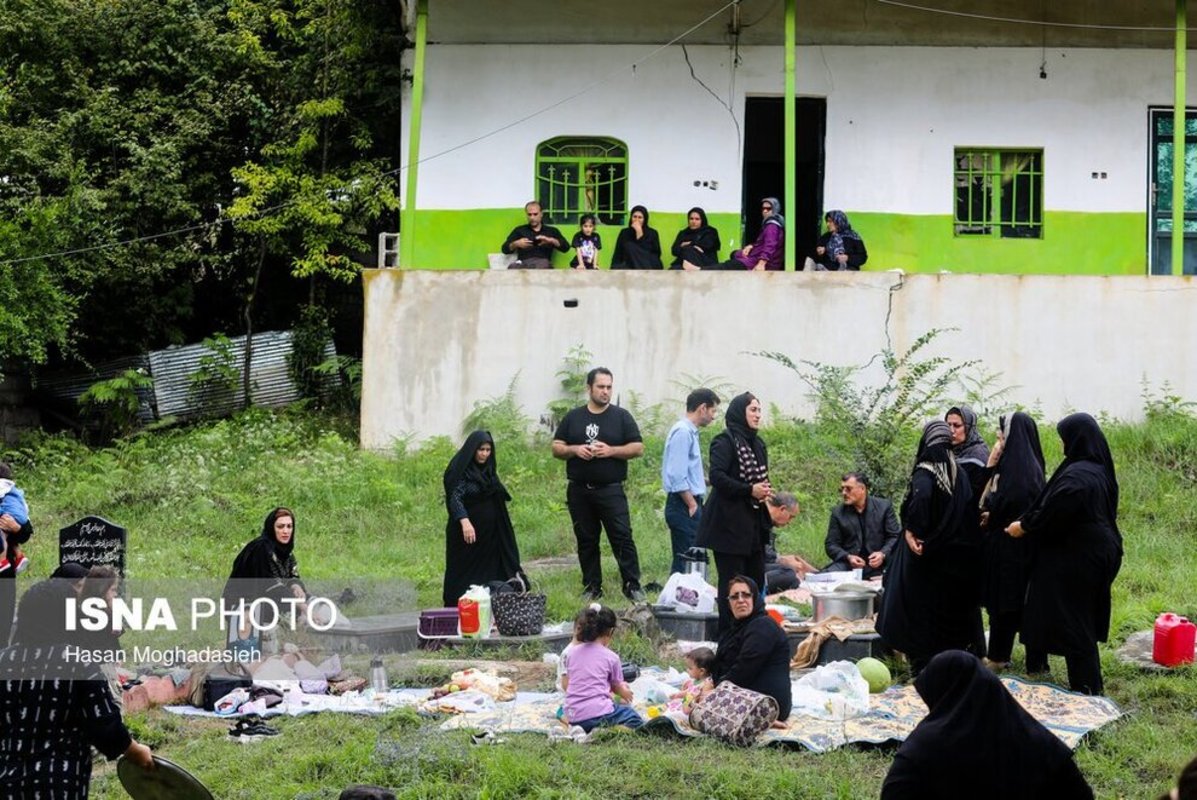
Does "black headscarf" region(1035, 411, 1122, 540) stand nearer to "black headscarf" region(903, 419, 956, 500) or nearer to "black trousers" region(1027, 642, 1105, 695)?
"black headscarf" region(903, 419, 956, 500)

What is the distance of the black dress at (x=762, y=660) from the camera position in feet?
28.9

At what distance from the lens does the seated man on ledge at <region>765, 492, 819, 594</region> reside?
10672 mm

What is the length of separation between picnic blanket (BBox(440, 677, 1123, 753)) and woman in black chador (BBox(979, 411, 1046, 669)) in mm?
466

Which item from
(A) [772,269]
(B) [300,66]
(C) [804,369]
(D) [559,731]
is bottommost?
(D) [559,731]

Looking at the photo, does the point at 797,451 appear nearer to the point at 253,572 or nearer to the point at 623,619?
the point at 623,619

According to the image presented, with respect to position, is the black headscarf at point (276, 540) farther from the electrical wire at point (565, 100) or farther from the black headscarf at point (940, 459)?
the electrical wire at point (565, 100)

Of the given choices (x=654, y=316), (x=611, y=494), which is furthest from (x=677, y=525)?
(x=654, y=316)

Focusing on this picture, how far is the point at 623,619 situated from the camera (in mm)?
10898

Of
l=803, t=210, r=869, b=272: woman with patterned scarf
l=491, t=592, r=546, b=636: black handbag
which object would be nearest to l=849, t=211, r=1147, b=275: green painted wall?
l=803, t=210, r=869, b=272: woman with patterned scarf

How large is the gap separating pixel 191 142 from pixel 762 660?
43.5 feet

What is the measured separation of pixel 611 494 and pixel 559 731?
3215 millimetres

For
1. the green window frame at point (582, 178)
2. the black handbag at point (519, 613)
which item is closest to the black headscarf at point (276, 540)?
the black handbag at point (519, 613)

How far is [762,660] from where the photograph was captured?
8805mm

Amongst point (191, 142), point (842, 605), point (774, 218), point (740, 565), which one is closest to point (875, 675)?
point (842, 605)
